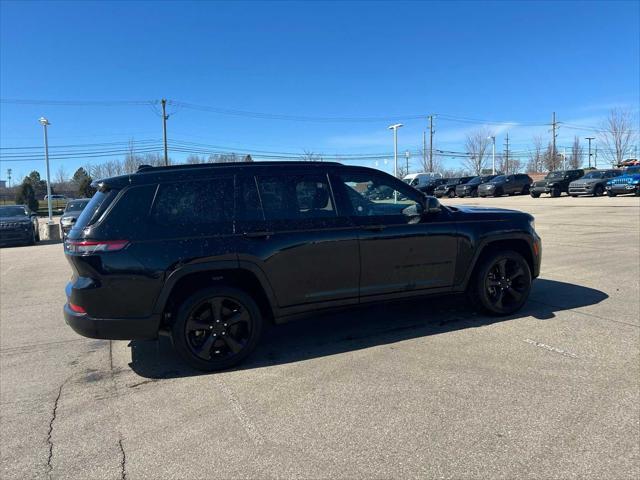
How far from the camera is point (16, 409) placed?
12.1ft

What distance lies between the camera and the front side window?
15.6ft

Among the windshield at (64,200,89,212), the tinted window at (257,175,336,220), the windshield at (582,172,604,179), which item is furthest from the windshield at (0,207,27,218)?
the windshield at (582,172,604,179)

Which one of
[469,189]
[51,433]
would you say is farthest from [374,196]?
[469,189]

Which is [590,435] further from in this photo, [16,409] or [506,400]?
[16,409]

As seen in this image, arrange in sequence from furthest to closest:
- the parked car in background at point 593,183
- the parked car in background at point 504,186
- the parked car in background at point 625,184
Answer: the parked car in background at point 504,186, the parked car in background at point 593,183, the parked car in background at point 625,184

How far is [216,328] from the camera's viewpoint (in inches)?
166

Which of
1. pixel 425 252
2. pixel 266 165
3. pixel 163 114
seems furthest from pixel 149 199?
pixel 163 114

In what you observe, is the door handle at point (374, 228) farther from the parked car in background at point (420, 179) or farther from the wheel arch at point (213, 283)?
the parked car in background at point (420, 179)

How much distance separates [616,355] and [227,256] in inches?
144

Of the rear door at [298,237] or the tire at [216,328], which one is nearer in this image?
the tire at [216,328]

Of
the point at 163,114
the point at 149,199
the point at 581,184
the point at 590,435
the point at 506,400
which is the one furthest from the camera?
the point at 163,114

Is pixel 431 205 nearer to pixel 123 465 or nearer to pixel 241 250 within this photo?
pixel 241 250

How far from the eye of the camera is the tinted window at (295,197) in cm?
439

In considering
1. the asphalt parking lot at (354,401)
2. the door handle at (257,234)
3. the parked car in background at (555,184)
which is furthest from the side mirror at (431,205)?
the parked car in background at (555,184)
